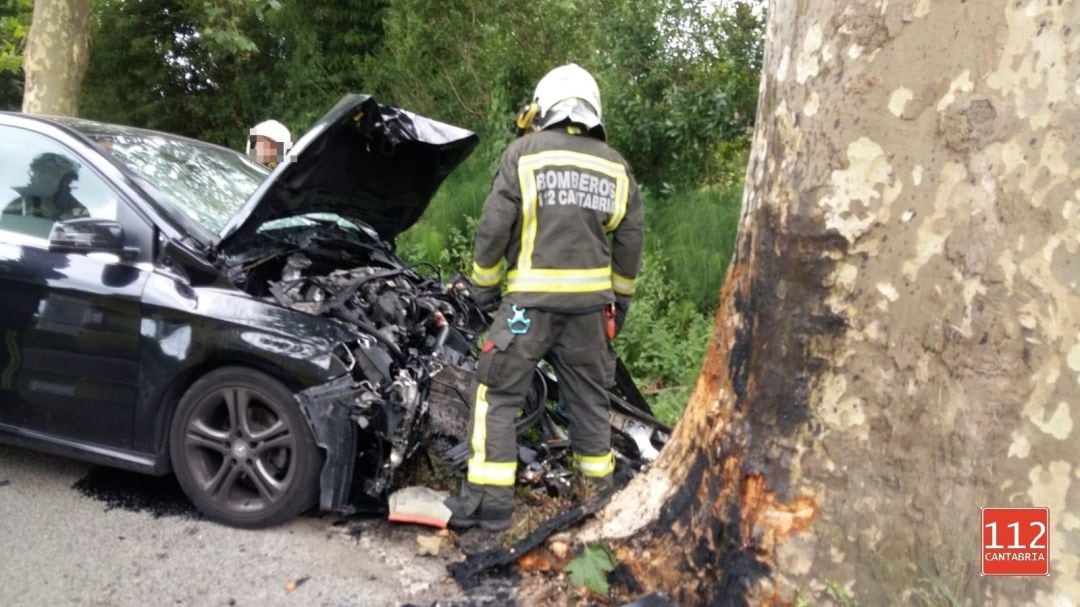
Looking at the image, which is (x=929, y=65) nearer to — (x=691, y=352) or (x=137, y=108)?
(x=691, y=352)

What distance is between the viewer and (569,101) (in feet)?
13.6

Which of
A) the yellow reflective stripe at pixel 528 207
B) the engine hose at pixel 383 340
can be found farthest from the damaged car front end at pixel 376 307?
the yellow reflective stripe at pixel 528 207

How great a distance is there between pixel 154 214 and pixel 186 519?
4.46ft

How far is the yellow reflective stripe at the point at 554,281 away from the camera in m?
A: 4.09

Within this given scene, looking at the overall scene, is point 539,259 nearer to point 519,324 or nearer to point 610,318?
point 519,324

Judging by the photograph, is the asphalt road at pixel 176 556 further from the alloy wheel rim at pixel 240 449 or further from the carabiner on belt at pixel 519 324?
the carabiner on belt at pixel 519 324

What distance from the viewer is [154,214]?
4223 millimetres

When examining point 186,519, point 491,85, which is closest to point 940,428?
point 186,519

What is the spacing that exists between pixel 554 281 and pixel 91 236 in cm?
199

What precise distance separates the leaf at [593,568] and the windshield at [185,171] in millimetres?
2264

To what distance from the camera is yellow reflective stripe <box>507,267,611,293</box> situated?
4094mm

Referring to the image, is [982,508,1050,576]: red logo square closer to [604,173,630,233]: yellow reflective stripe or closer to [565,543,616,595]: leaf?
[565,543,616,595]: leaf

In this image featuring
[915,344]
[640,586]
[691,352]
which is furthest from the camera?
[691,352]

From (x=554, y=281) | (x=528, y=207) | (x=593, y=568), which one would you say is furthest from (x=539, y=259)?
(x=593, y=568)
